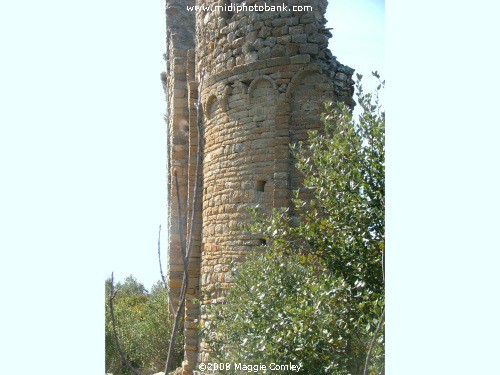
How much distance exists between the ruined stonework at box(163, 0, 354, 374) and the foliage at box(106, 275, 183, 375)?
157 centimetres

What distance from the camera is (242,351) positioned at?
5590 millimetres

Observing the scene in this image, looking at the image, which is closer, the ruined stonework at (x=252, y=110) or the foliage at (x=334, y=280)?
the foliage at (x=334, y=280)

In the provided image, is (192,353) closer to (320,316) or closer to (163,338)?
(163,338)

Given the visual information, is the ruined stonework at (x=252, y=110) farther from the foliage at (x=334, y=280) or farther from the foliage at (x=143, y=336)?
the foliage at (x=143, y=336)

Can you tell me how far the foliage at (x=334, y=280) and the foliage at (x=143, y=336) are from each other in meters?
3.77

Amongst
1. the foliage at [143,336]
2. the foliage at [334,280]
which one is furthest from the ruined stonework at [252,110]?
the foliage at [143,336]

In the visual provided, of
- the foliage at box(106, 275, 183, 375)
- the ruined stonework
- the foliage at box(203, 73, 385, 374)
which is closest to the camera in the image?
the foliage at box(203, 73, 385, 374)

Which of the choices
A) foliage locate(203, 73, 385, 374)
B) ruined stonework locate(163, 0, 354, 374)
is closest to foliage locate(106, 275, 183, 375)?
ruined stonework locate(163, 0, 354, 374)

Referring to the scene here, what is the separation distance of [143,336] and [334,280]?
525 centimetres

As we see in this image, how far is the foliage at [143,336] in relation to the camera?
9125 millimetres

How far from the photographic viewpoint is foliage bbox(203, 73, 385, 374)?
5.17 metres

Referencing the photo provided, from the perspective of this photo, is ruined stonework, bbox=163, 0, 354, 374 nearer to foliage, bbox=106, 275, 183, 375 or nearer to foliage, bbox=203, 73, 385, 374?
foliage, bbox=203, 73, 385, 374

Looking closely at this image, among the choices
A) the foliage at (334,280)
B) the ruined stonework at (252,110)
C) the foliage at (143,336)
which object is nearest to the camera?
the foliage at (334,280)

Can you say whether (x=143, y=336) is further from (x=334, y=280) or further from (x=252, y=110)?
(x=334, y=280)
